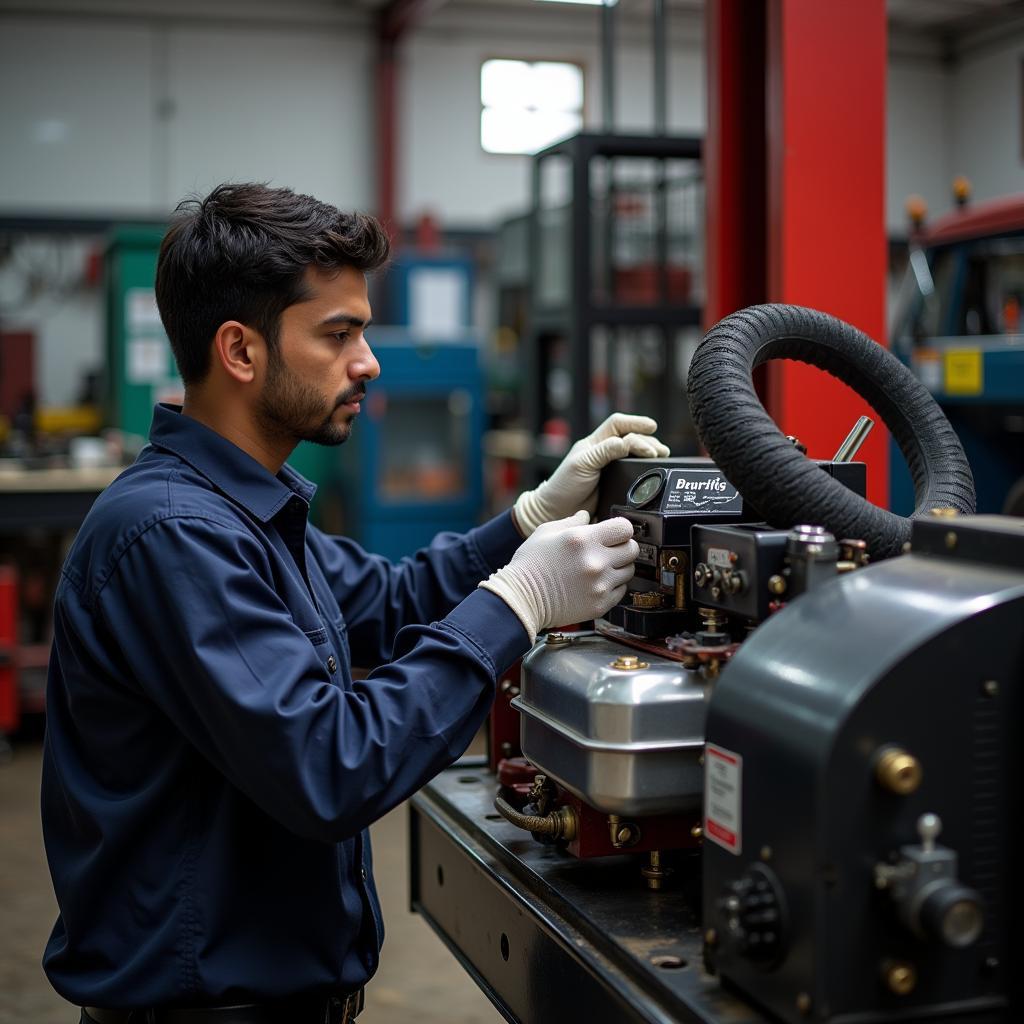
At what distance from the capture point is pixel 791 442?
3.36 ft

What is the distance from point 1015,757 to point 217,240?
798 mm

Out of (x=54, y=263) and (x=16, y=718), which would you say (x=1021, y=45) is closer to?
(x=54, y=263)

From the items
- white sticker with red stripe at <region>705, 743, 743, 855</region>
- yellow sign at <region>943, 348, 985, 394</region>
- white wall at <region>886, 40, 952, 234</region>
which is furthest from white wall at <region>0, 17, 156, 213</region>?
white sticker with red stripe at <region>705, 743, 743, 855</region>

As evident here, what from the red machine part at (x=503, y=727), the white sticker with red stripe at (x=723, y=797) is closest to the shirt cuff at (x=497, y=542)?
the red machine part at (x=503, y=727)

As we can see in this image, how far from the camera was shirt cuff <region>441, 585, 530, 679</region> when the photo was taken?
108 cm

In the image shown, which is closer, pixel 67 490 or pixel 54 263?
pixel 67 490

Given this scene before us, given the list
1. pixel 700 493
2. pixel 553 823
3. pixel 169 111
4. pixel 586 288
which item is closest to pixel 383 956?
pixel 586 288

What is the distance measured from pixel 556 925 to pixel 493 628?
24cm

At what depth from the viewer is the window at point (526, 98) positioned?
834 cm

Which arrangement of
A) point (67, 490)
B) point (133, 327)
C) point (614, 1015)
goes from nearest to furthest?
point (614, 1015) < point (67, 490) < point (133, 327)

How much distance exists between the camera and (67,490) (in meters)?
4.14

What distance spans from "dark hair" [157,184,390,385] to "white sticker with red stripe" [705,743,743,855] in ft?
1.86

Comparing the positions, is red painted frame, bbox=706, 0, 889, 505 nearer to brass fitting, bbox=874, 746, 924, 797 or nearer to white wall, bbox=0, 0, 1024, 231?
brass fitting, bbox=874, 746, 924, 797

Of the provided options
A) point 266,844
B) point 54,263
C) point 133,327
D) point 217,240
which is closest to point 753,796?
point 266,844
